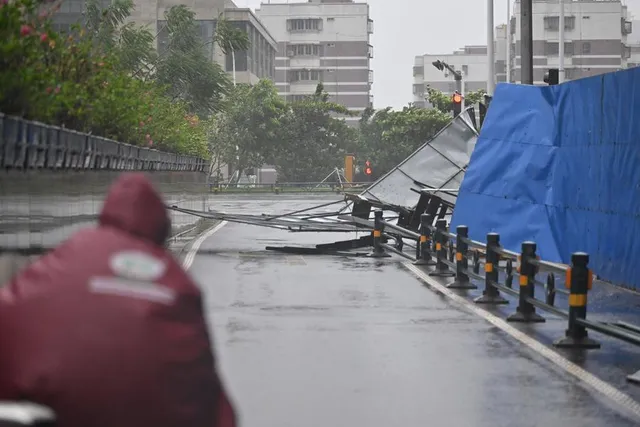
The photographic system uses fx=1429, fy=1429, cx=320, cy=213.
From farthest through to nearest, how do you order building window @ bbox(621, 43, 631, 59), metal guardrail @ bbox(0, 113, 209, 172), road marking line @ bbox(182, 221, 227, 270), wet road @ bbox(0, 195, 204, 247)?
building window @ bbox(621, 43, 631, 59) → road marking line @ bbox(182, 221, 227, 270) → metal guardrail @ bbox(0, 113, 209, 172) → wet road @ bbox(0, 195, 204, 247)

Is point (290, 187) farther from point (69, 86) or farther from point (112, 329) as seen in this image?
point (112, 329)

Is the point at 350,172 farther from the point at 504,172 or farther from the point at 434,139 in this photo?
the point at 504,172

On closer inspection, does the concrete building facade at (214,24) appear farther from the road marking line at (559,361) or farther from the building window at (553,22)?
the road marking line at (559,361)

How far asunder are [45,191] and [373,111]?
107606mm

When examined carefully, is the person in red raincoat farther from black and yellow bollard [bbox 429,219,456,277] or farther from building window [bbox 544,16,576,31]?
building window [bbox 544,16,576,31]

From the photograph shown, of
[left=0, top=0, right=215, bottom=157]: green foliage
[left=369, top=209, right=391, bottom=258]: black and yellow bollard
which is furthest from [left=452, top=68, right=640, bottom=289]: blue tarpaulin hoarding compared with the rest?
[left=0, top=0, right=215, bottom=157]: green foliage

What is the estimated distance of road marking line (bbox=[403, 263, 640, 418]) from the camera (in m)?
10.8

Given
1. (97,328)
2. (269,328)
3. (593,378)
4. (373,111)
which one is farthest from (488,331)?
(373,111)

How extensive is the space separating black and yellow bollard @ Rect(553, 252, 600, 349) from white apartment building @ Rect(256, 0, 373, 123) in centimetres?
14791

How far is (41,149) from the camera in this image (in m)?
14.5

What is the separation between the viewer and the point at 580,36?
130 m

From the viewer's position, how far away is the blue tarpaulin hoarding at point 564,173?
62.7ft

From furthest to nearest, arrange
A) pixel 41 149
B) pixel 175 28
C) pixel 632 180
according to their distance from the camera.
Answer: pixel 175 28 < pixel 632 180 < pixel 41 149

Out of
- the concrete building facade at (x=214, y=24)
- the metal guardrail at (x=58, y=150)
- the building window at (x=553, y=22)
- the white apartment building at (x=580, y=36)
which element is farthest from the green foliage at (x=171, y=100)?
the building window at (x=553, y=22)
